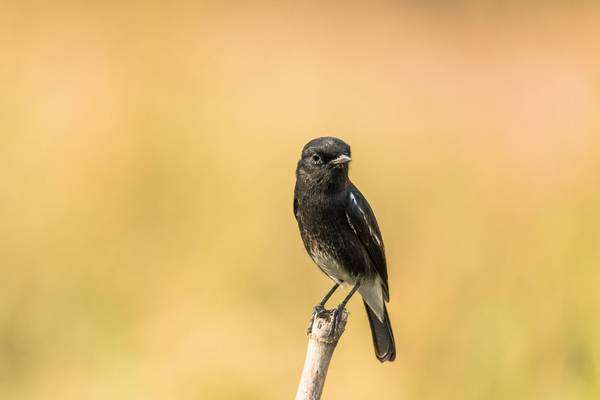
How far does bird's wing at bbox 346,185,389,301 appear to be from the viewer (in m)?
5.62

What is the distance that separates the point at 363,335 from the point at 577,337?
1.20 m

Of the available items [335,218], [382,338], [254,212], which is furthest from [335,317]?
[254,212]

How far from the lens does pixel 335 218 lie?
5562 mm

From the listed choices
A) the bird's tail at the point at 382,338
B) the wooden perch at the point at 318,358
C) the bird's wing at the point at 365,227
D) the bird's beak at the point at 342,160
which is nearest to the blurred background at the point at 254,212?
the bird's tail at the point at 382,338

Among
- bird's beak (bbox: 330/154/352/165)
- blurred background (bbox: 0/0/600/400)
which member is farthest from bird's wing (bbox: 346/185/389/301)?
blurred background (bbox: 0/0/600/400)

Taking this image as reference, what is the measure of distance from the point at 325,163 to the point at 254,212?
2172mm

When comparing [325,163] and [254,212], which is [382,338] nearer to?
[325,163]

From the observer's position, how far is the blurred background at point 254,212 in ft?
21.9

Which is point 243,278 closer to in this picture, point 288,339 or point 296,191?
point 288,339

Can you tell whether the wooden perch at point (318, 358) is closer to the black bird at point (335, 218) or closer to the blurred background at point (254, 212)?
the black bird at point (335, 218)

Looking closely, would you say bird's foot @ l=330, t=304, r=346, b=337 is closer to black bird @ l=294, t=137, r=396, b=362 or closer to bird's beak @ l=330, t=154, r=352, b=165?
black bird @ l=294, t=137, r=396, b=362

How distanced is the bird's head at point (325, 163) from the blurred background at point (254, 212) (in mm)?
1319

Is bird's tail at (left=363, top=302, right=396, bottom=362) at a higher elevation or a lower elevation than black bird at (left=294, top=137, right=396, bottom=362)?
lower

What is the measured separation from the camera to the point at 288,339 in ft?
22.9
